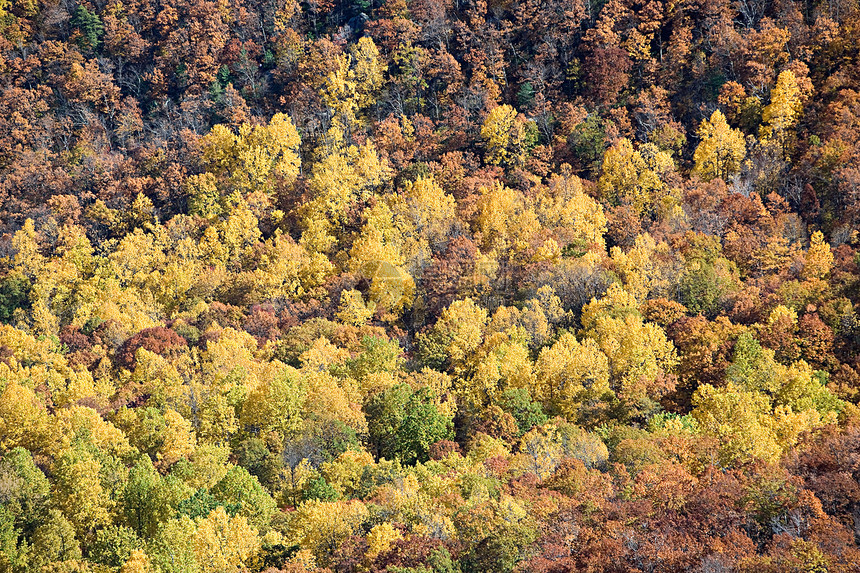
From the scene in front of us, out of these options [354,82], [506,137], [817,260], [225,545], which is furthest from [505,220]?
[225,545]

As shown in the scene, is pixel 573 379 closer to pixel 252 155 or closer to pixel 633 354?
pixel 633 354

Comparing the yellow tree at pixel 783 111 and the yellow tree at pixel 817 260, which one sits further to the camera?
the yellow tree at pixel 783 111

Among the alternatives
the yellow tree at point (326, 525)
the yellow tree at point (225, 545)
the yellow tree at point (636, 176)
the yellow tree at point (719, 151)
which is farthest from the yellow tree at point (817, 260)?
the yellow tree at point (225, 545)

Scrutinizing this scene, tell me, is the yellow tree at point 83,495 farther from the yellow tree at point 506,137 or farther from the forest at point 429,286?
the yellow tree at point 506,137

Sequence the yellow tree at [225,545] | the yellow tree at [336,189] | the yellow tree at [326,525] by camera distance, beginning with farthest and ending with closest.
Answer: the yellow tree at [336,189]
the yellow tree at [225,545]
the yellow tree at [326,525]

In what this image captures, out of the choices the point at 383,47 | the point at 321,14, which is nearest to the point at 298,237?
the point at 383,47

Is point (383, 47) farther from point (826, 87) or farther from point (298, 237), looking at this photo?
point (826, 87)

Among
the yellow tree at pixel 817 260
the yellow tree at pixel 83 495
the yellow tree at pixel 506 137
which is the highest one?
the yellow tree at pixel 506 137
